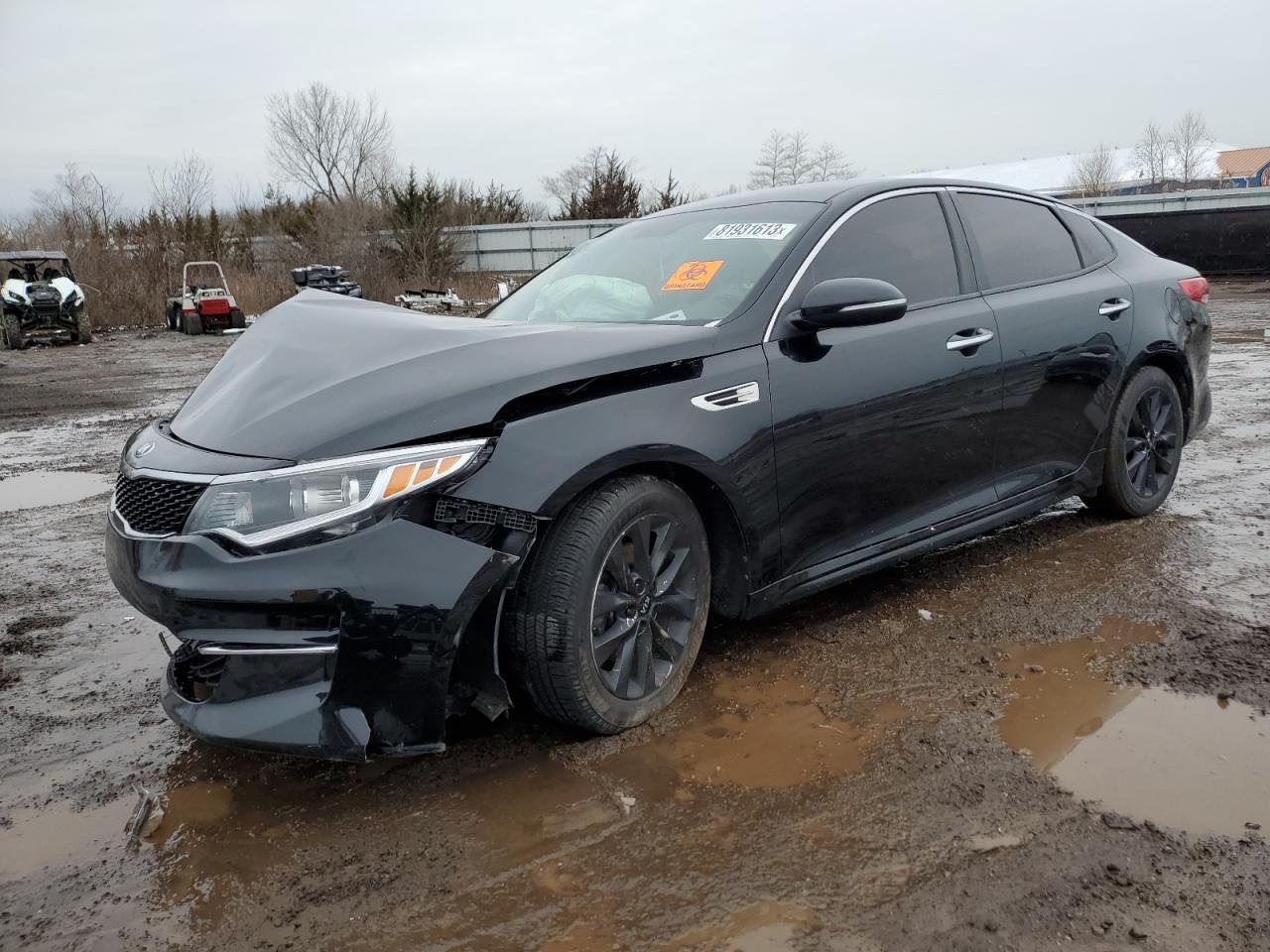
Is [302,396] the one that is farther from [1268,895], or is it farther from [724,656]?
[1268,895]

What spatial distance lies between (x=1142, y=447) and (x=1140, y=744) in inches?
88.1

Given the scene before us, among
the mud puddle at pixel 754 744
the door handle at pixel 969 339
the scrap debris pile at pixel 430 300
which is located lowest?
the mud puddle at pixel 754 744

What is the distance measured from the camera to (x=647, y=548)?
277cm

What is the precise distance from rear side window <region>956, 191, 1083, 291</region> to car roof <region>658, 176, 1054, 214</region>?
0.42 feet

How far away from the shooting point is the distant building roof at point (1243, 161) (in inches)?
3357

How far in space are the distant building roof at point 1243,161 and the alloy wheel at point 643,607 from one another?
96329 millimetres

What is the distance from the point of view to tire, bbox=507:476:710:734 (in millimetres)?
2547

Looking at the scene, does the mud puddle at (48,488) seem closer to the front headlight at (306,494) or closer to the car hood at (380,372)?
the car hood at (380,372)

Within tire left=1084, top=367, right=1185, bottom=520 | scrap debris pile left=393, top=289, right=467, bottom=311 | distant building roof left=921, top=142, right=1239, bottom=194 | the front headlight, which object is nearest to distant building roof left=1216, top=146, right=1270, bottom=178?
distant building roof left=921, top=142, right=1239, bottom=194

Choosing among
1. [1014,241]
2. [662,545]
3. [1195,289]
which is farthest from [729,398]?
[1195,289]

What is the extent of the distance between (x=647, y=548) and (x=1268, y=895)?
1605 mm

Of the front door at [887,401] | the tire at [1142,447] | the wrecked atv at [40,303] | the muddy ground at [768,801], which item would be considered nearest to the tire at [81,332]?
the wrecked atv at [40,303]

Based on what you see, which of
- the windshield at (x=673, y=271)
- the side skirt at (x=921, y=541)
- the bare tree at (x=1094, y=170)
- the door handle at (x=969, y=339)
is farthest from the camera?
the bare tree at (x=1094, y=170)

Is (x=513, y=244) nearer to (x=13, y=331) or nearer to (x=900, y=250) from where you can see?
(x=13, y=331)
